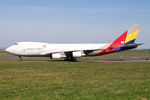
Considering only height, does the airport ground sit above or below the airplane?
below

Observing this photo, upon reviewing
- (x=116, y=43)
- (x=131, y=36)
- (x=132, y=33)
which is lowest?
(x=116, y=43)

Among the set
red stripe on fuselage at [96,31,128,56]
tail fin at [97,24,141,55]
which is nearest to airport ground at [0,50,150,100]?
red stripe on fuselage at [96,31,128,56]

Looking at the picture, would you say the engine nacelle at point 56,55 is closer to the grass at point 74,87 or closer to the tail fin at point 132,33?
the tail fin at point 132,33

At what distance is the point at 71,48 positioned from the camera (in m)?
43.8

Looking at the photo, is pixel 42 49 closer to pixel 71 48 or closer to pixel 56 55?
pixel 56 55

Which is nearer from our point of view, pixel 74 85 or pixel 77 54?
pixel 74 85

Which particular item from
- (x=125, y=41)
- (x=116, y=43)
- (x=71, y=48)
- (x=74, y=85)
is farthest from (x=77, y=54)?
(x=74, y=85)

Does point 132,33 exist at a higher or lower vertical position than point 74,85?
higher

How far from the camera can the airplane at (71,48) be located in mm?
41656

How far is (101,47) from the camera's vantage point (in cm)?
4372

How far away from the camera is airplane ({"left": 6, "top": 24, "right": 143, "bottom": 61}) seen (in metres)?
41.7

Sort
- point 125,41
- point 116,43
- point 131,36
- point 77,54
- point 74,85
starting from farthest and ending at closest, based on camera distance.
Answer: point 116,43, point 125,41, point 131,36, point 77,54, point 74,85

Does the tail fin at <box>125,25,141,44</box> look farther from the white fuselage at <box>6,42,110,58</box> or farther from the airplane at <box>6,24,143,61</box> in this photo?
the white fuselage at <box>6,42,110,58</box>

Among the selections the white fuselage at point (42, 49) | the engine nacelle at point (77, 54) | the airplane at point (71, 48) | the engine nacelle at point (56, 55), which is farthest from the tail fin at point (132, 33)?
the engine nacelle at point (56, 55)
